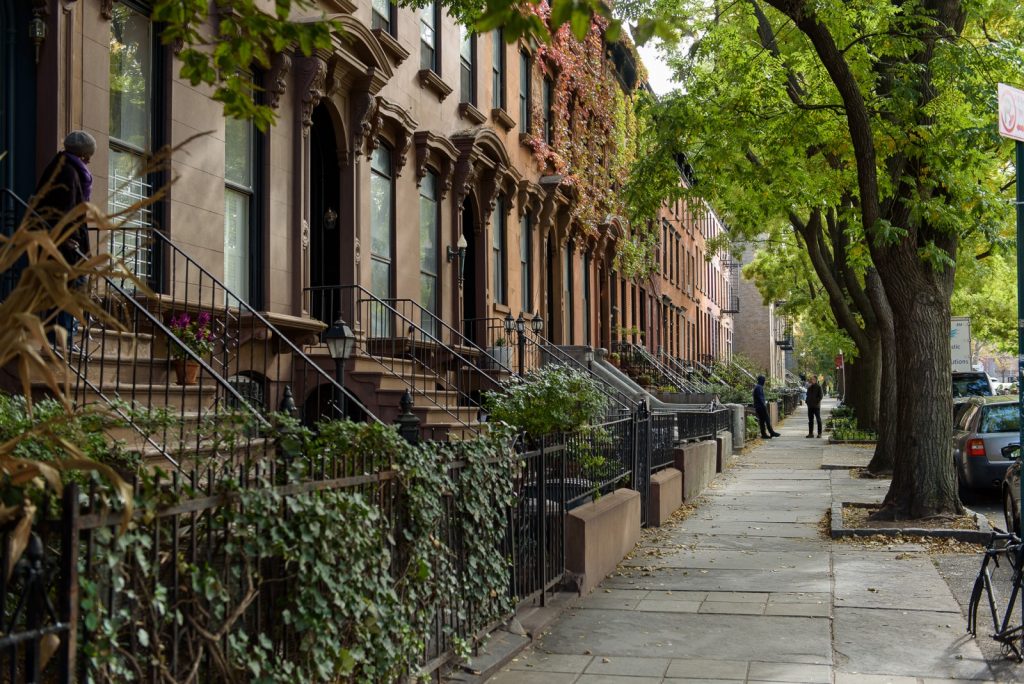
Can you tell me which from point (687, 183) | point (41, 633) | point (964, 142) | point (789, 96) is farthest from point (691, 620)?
point (687, 183)

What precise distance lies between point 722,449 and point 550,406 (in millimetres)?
12739

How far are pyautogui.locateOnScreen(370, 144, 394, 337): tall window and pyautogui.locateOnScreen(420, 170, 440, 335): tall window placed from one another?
110 cm

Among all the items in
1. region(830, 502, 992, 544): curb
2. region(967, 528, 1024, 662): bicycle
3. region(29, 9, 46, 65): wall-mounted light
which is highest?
region(29, 9, 46, 65): wall-mounted light

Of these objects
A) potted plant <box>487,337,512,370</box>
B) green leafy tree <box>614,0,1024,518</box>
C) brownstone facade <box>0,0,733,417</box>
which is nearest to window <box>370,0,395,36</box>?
brownstone facade <box>0,0,733,417</box>

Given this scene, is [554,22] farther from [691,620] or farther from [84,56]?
[84,56]

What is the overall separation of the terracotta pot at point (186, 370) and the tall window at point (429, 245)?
7315 mm

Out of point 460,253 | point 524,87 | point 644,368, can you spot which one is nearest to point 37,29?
point 460,253

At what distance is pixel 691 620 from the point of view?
27.3 ft

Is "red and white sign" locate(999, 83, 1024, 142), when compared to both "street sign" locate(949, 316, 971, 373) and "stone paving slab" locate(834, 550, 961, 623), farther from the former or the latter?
"street sign" locate(949, 316, 971, 373)

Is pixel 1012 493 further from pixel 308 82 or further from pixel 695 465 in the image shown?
pixel 308 82

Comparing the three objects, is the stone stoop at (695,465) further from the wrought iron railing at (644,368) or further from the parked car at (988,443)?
the wrought iron railing at (644,368)

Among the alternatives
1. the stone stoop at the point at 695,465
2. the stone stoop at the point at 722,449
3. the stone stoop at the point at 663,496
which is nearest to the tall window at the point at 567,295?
the stone stoop at the point at 722,449

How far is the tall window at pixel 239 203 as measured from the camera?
12055 millimetres

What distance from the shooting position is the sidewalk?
6828 mm
